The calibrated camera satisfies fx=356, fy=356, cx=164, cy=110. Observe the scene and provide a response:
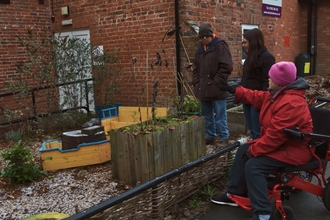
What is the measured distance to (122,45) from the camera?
321 inches

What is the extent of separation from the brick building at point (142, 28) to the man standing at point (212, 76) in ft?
4.56

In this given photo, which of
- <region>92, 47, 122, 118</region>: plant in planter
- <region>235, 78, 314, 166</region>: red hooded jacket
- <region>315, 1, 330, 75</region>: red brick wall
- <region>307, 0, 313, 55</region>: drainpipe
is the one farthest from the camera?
<region>315, 1, 330, 75</region>: red brick wall

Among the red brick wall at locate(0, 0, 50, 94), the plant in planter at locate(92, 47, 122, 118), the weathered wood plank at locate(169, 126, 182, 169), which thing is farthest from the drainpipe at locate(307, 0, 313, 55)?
the weathered wood plank at locate(169, 126, 182, 169)

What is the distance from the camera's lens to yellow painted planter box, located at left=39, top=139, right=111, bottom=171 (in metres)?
4.79

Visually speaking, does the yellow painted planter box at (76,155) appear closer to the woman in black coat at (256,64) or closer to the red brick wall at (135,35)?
the woman in black coat at (256,64)

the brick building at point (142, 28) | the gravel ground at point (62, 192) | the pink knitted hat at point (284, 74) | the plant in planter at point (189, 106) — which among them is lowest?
the gravel ground at point (62, 192)

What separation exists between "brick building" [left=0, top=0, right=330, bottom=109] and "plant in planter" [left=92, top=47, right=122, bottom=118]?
0.70ft

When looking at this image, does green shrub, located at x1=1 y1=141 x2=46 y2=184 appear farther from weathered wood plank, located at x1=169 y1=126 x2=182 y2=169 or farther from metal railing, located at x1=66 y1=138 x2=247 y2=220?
metal railing, located at x1=66 y1=138 x2=247 y2=220

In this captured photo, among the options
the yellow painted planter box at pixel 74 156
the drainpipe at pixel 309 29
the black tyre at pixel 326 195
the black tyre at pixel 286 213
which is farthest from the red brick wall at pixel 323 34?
the black tyre at pixel 286 213

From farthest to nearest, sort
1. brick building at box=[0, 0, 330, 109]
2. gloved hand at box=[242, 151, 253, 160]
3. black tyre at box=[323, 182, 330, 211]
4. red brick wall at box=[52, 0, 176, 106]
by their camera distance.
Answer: red brick wall at box=[52, 0, 176, 106] < brick building at box=[0, 0, 330, 109] < black tyre at box=[323, 182, 330, 211] < gloved hand at box=[242, 151, 253, 160]

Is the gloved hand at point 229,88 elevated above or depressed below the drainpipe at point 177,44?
below

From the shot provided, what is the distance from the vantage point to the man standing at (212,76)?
505 cm

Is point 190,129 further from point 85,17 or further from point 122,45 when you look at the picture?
point 85,17

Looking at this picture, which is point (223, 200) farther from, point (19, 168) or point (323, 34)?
point (323, 34)
